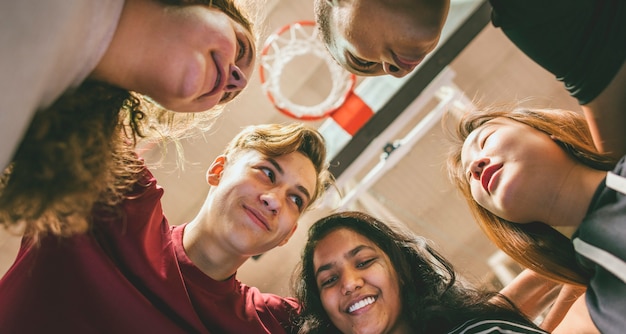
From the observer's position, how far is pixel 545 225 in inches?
63.9

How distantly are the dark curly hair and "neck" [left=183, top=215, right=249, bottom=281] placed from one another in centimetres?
37

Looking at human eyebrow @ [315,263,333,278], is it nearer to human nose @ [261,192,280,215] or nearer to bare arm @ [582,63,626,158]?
human nose @ [261,192,280,215]

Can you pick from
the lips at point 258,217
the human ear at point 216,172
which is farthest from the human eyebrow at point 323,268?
the human ear at point 216,172

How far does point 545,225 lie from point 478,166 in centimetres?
35

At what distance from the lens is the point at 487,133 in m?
1.58

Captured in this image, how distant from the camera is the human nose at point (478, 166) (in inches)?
59.2

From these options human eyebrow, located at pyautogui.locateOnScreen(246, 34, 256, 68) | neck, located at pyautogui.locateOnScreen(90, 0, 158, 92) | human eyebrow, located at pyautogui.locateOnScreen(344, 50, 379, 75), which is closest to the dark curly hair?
human eyebrow, located at pyautogui.locateOnScreen(344, 50, 379, 75)

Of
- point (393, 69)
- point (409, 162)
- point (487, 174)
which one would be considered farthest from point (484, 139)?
point (409, 162)

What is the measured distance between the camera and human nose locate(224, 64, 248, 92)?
1.27 meters

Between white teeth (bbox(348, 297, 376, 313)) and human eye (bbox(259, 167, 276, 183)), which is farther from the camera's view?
human eye (bbox(259, 167, 276, 183))

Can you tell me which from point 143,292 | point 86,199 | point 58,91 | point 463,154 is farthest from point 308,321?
point 58,91

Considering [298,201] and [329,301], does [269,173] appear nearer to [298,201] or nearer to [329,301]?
[298,201]

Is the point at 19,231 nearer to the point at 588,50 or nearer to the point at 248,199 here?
the point at 248,199

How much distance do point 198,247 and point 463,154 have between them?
1.01 m
